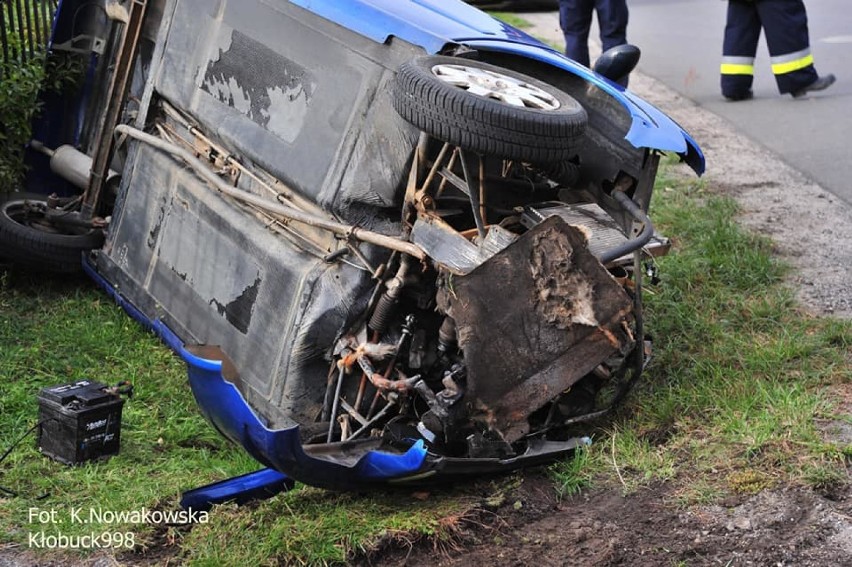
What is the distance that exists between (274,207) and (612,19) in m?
4.67

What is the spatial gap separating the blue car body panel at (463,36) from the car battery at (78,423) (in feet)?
5.72

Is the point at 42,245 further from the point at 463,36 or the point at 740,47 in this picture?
the point at 740,47

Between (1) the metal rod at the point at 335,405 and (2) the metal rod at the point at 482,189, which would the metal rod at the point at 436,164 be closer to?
(2) the metal rod at the point at 482,189

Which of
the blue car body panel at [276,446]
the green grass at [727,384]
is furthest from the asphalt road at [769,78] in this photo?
the blue car body panel at [276,446]

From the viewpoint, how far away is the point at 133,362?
5074mm

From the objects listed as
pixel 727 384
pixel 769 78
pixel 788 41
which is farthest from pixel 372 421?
pixel 769 78

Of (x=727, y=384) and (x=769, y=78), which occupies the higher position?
(x=769, y=78)

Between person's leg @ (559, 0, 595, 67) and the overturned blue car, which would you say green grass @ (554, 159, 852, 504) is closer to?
the overturned blue car

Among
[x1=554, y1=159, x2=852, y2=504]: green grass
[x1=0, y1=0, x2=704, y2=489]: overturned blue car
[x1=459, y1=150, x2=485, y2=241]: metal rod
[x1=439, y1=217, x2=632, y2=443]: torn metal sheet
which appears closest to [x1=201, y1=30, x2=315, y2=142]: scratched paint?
[x1=0, y1=0, x2=704, y2=489]: overturned blue car

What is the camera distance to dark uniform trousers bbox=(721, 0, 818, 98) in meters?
8.41

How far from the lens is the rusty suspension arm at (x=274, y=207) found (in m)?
4.02

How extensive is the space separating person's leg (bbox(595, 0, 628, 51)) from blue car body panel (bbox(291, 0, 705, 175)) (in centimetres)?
379

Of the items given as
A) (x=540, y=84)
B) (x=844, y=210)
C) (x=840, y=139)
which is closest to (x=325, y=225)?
(x=540, y=84)

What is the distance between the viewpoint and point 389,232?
421cm
